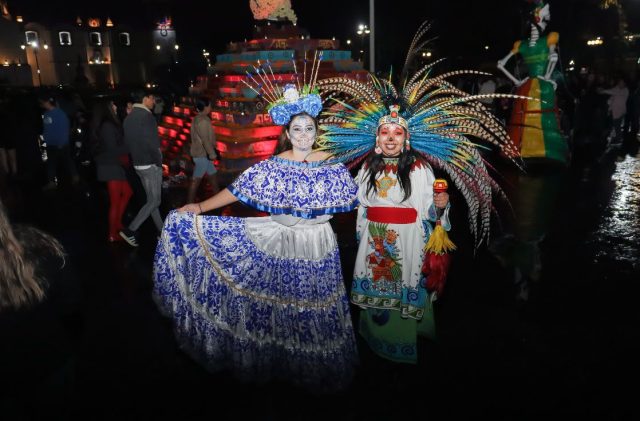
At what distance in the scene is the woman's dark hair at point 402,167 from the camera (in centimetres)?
349

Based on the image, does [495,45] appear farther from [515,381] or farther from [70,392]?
[70,392]

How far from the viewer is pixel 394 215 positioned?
3535mm

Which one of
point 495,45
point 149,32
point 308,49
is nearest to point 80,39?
point 149,32

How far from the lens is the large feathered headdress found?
11.8 feet

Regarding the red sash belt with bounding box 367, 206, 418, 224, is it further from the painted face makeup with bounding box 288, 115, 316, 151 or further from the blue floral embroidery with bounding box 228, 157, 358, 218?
the painted face makeup with bounding box 288, 115, 316, 151

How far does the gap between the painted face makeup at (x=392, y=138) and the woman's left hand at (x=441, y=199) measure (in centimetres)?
41

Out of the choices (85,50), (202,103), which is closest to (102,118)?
(202,103)

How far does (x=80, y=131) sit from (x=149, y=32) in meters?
69.4

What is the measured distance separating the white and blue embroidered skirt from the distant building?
58.9 meters

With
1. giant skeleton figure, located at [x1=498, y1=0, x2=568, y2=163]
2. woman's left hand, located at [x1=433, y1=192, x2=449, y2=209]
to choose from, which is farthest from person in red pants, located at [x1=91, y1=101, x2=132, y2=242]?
giant skeleton figure, located at [x1=498, y1=0, x2=568, y2=163]

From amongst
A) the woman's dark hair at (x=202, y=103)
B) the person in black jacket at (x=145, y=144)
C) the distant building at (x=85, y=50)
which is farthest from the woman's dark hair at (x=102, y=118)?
the distant building at (x=85, y=50)

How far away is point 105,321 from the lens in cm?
456

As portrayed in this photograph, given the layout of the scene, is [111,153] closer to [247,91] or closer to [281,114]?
[281,114]

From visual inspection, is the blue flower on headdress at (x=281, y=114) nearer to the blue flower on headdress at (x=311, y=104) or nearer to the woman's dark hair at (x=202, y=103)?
the blue flower on headdress at (x=311, y=104)
